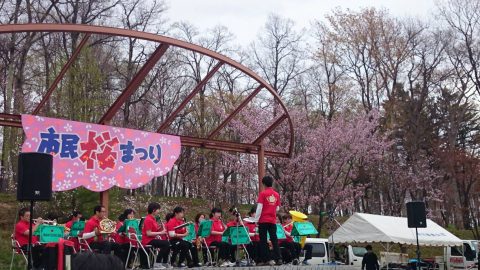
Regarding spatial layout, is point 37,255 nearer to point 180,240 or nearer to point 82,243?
point 82,243

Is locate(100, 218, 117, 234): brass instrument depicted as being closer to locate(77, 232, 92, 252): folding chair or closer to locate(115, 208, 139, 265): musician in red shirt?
locate(77, 232, 92, 252): folding chair

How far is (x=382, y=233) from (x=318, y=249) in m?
2.40

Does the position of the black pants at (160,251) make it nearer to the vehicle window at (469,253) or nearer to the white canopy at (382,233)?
the white canopy at (382,233)

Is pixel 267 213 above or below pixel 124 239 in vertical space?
above

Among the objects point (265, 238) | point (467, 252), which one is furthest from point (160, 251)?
point (467, 252)

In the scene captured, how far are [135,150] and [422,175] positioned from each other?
20373 mm

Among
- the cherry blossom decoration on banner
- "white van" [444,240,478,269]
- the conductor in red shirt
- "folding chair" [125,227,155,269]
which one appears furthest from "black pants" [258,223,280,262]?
"white van" [444,240,478,269]

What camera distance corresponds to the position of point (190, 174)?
31.5m

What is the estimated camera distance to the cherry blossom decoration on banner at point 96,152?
9.91 metres

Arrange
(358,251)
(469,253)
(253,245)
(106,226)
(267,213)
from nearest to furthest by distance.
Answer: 1. (106,226)
2. (267,213)
3. (253,245)
4. (358,251)
5. (469,253)

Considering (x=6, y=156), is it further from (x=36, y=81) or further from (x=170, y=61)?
(x=170, y=61)

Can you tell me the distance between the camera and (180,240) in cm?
976

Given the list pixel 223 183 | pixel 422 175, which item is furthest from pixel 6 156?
pixel 422 175

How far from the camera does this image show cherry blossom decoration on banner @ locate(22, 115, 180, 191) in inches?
390
